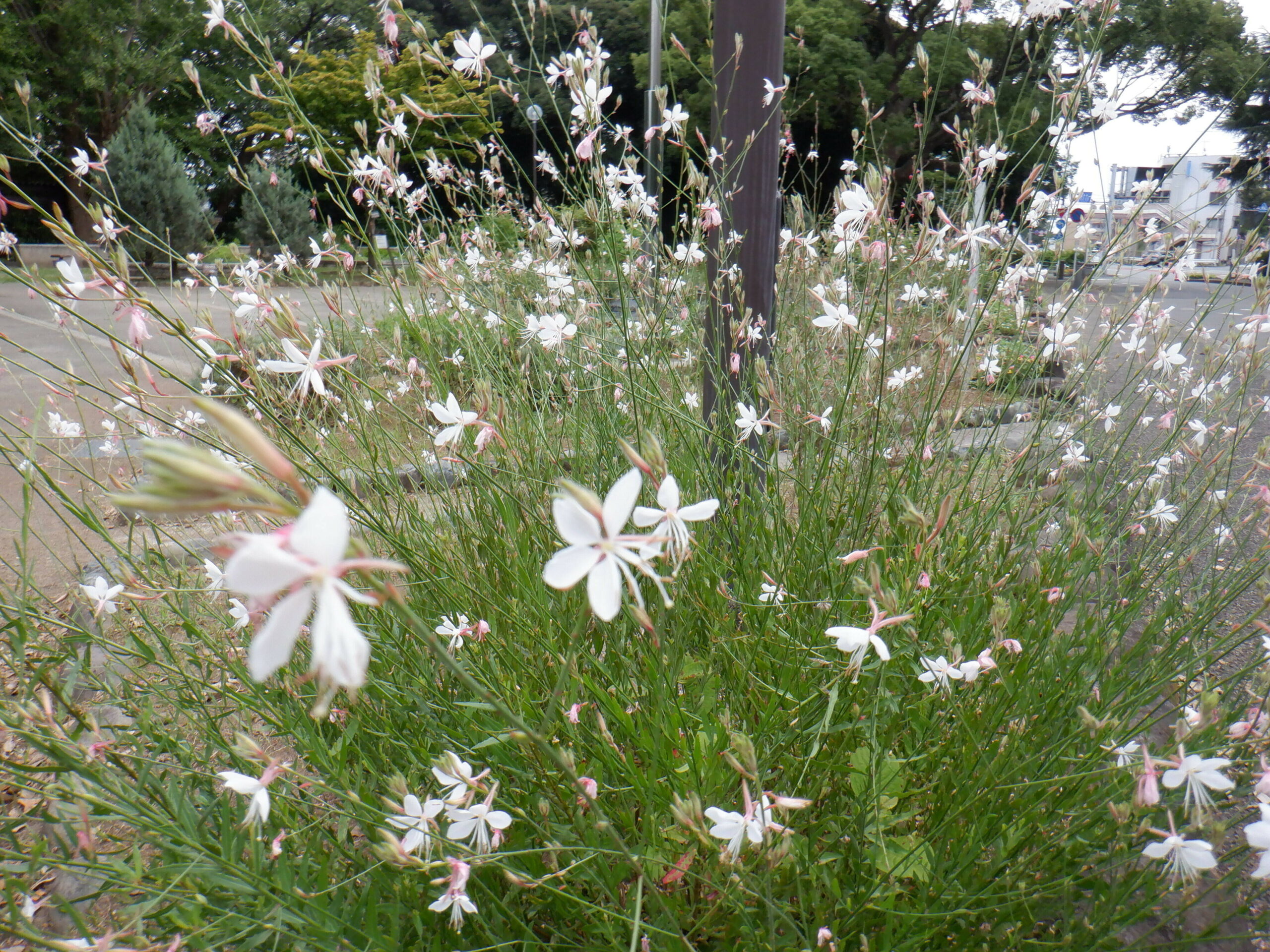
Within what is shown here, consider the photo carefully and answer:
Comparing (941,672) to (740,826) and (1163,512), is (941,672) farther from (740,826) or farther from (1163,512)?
(1163,512)

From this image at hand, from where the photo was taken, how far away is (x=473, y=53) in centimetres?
163

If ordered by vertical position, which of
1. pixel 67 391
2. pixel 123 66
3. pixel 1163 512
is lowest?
pixel 1163 512

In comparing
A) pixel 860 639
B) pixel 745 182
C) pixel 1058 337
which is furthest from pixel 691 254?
pixel 860 639

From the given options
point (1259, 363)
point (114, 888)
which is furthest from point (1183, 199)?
point (114, 888)

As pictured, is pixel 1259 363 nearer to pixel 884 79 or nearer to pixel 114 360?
pixel 114 360

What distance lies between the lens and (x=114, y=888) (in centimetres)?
94

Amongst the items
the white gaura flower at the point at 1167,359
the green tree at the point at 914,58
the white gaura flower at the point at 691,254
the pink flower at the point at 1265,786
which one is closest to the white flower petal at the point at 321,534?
the pink flower at the point at 1265,786

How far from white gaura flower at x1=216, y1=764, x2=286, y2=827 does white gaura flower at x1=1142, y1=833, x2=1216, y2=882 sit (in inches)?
38.2

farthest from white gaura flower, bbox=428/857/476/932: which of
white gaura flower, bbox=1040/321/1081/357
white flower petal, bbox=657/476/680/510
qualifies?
white gaura flower, bbox=1040/321/1081/357

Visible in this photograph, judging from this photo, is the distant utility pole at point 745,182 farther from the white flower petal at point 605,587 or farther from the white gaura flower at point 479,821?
the white flower petal at point 605,587

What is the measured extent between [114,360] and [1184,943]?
6275 millimetres

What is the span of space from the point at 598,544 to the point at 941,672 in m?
0.74

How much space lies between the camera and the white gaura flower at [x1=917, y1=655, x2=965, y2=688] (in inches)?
41.9

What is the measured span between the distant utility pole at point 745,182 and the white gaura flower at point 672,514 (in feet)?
3.70
